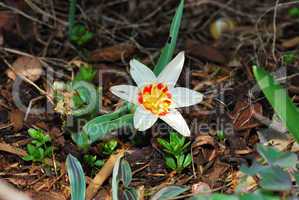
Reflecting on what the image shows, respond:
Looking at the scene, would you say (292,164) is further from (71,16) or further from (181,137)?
(71,16)

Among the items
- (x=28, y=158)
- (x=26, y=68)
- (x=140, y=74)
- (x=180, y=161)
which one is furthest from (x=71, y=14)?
(x=180, y=161)

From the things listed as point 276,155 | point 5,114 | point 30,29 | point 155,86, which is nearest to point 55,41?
point 30,29

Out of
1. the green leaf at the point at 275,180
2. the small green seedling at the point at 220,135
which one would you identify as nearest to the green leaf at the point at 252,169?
the green leaf at the point at 275,180

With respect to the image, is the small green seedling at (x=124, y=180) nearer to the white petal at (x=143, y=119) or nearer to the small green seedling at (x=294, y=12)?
the white petal at (x=143, y=119)

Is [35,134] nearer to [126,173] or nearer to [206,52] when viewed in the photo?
[126,173]

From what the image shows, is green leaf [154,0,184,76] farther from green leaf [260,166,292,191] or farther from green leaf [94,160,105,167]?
green leaf [260,166,292,191]
